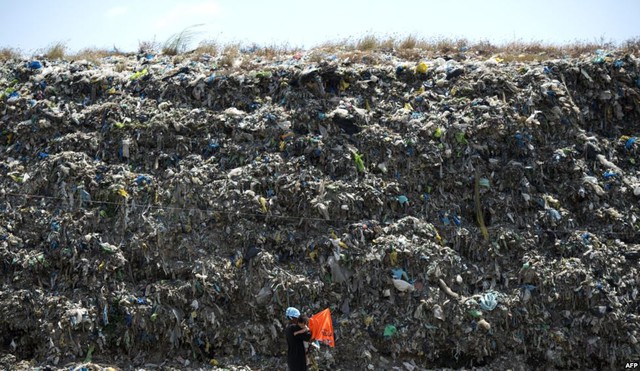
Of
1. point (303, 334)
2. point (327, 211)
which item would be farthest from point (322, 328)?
point (327, 211)

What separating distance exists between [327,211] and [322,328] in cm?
173

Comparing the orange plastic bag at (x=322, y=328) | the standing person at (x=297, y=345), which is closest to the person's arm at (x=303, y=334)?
the standing person at (x=297, y=345)

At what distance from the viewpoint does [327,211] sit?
302 inches

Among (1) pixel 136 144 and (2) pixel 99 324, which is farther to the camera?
(1) pixel 136 144

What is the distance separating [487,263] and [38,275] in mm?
4805

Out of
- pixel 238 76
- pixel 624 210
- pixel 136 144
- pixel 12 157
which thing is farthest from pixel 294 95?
pixel 624 210

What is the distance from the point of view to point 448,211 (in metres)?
7.90

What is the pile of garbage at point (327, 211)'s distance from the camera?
697cm

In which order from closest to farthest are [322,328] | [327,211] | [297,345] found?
[297,345] < [322,328] < [327,211]

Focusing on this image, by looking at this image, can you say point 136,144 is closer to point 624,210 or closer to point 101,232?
point 101,232

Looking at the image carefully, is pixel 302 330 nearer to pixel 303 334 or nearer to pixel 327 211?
pixel 303 334

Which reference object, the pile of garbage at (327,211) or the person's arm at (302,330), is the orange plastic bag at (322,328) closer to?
the person's arm at (302,330)

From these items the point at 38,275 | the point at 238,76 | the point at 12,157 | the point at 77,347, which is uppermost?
the point at 238,76

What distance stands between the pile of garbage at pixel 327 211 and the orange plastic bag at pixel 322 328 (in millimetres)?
574
